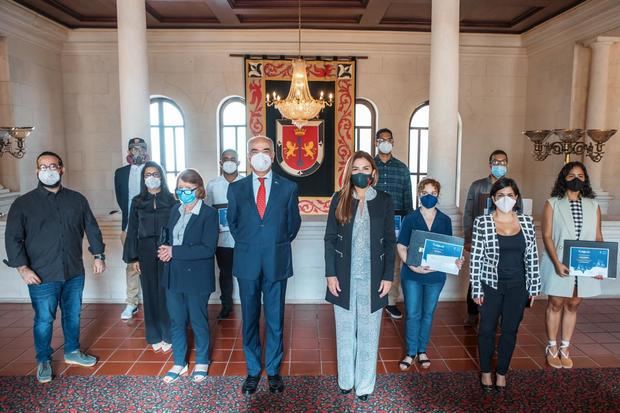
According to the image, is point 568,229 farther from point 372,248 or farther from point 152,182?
point 152,182

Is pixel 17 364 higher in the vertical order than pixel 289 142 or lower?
lower

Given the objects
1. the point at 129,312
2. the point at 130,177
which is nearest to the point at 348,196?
the point at 130,177

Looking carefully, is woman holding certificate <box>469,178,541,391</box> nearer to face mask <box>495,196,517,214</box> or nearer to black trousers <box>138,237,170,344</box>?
face mask <box>495,196,517,214</box>

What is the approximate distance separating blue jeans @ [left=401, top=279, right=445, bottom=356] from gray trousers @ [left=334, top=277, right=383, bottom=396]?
1.91ft

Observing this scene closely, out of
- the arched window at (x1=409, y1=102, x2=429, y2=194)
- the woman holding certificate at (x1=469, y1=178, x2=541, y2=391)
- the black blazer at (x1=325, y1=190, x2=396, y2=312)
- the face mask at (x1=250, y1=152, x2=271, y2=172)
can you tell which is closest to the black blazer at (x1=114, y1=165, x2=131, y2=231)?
the face mask at (x1=250, y1=152, x2=271, y2=172)

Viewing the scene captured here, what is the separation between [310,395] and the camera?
3.18 meters

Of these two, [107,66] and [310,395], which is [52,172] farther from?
[107,66]

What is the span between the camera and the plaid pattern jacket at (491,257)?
3.05m

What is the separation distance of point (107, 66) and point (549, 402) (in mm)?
9130

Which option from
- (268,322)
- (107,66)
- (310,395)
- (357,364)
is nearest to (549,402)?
(357,364)

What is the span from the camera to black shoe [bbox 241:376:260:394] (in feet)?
10.5

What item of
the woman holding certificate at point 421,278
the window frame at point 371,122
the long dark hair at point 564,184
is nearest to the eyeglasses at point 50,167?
the woman holding certificate at point 421,278

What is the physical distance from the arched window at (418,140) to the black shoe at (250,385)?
6.91m

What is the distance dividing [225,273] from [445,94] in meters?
3.44
